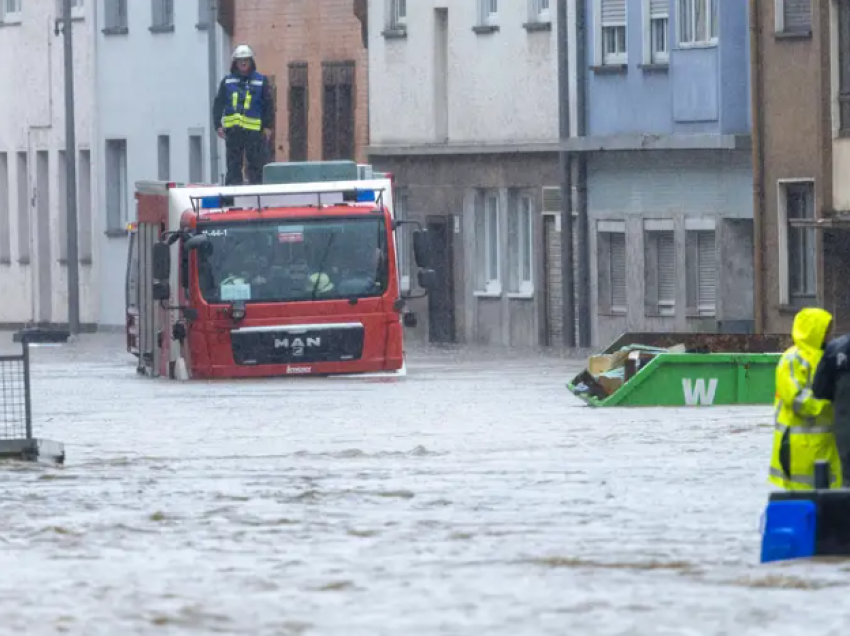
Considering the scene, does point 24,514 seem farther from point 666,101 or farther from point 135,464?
point 666,101

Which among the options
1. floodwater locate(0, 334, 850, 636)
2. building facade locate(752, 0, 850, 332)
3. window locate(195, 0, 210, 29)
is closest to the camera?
floodwater locate(0, 334, 850, 636)

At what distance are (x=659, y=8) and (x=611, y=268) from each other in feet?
14.2

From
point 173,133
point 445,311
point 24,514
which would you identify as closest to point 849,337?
point 24,514

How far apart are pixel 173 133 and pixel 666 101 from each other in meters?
19.3

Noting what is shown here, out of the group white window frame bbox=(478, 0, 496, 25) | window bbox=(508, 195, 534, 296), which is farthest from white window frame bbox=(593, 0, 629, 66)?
white window frame bbox=(478, 0, 496, 25)

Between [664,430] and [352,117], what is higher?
[352,117]

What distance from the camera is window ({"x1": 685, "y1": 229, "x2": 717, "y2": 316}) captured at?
163 ft

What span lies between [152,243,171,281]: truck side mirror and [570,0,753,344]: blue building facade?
12.6 metres

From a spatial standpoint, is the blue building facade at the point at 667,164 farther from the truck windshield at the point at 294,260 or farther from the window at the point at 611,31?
the truck windshield at the point at 294,260

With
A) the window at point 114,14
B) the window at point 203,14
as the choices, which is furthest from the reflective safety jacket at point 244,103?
the window at point 114,14

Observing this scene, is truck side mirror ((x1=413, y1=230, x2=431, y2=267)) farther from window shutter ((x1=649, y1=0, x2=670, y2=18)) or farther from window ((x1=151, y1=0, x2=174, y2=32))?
window ((x1=151, y1=0, x2=174, y2=32))

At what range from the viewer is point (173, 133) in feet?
221

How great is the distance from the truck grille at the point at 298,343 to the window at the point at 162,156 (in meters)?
30.6

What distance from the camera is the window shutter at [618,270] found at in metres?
52.3
